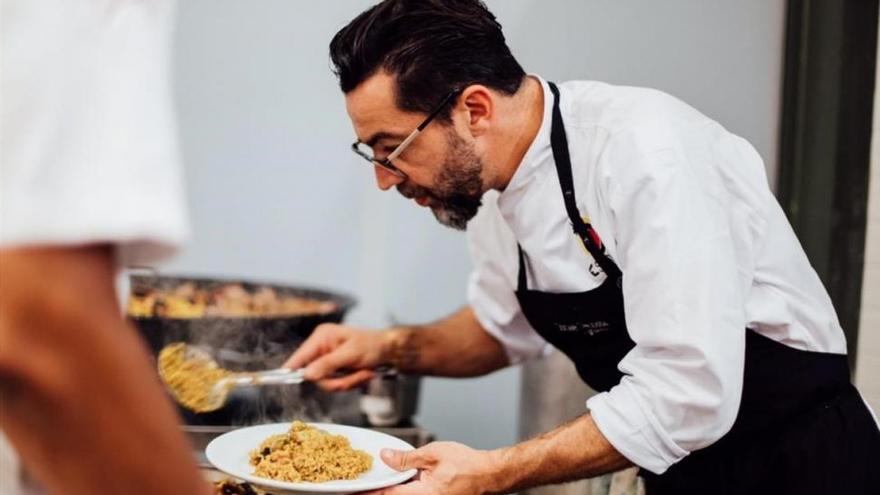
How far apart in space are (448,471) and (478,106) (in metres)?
0.69

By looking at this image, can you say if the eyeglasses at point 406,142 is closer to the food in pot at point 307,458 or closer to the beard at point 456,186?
the beard at point 456,186

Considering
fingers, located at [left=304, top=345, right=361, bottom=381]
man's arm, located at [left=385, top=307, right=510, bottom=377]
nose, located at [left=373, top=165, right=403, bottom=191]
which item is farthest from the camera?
man's arm, located at [left=385, top=307, right=510, bottom=377]

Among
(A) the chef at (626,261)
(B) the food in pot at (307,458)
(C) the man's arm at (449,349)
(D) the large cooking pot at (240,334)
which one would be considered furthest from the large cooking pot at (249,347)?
(A) the chef at (626,261)

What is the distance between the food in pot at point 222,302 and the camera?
2.71 m

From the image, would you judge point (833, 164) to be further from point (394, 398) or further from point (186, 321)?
point (186, 321)

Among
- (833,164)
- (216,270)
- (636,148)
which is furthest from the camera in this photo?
(216,270)

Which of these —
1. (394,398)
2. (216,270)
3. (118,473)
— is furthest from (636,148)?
(216,270)

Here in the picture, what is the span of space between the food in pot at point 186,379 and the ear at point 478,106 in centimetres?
80

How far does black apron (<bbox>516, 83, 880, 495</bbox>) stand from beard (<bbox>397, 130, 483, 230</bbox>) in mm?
→ 164

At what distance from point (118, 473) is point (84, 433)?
0.13 ft

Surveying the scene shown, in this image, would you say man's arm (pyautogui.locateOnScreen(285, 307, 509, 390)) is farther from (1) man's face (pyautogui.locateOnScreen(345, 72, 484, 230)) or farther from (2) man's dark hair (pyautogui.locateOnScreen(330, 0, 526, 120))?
(2) man's dark hair (pyautogui.locateOnScreen(330, 0, 526, 120))

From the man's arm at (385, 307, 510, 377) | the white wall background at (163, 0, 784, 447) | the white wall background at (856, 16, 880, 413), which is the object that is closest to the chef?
the man's arm at (385, 307, 510, 377)

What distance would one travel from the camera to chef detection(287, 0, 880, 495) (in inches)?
69.1

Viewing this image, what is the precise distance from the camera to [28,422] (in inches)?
26.9
